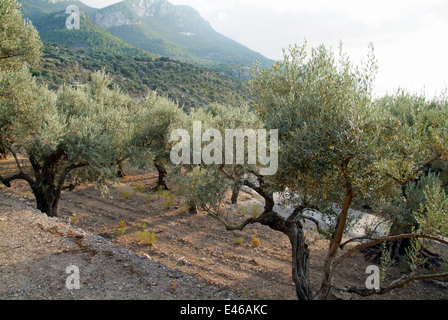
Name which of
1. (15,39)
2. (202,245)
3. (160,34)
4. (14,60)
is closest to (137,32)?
(160,34)

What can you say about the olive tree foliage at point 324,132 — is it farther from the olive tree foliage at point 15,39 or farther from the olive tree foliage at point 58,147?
the olive tree foliage at point 15,39

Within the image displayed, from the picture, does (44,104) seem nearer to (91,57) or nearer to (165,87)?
(165,87)

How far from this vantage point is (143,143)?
1780 cm

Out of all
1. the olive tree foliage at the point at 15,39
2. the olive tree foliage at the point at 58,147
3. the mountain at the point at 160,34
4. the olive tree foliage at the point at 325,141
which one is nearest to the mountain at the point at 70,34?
the mountain at the point at 160,34

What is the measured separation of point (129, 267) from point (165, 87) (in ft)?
147

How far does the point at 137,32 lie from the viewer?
425ft

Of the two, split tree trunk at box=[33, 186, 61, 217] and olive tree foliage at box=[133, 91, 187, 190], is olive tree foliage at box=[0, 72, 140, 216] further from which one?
olive tree foliage at box=[133, 91, 187, 190]

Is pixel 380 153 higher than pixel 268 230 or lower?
higher

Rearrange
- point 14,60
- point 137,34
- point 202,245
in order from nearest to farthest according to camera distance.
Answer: point 202,245 → point 14,60 → point 137,34

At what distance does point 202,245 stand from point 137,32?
138880 mm

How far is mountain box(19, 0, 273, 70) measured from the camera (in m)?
82.7

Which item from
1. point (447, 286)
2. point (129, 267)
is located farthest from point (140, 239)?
point (447, 286)

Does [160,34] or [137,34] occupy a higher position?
[160,34]

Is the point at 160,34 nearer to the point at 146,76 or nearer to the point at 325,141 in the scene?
the point at 146,76
